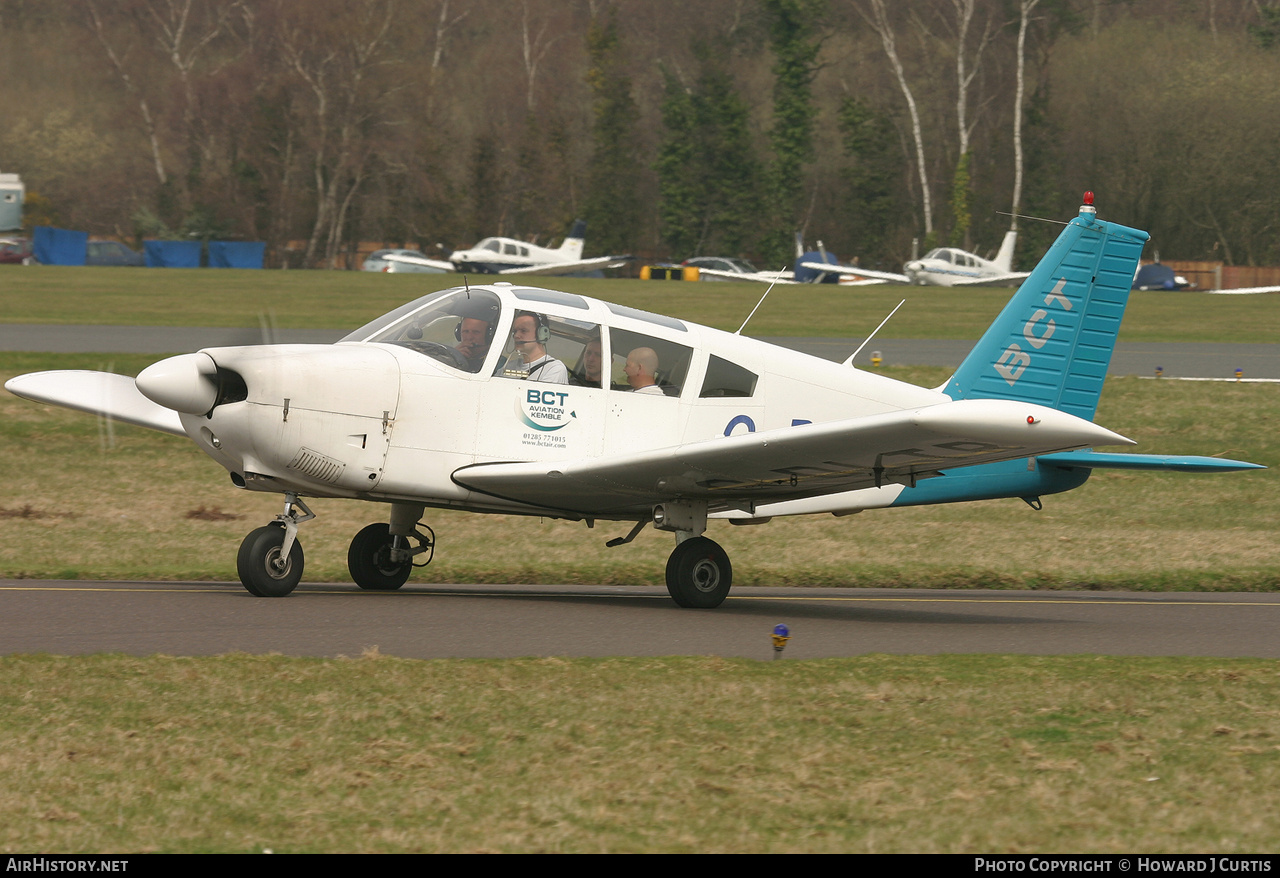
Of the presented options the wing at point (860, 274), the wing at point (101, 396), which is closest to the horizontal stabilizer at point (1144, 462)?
the wing at point (101, 396)

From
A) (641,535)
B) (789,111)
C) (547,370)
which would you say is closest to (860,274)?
(789,111)

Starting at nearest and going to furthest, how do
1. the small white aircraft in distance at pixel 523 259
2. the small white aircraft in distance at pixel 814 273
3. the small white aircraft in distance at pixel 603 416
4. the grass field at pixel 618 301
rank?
1. the small white aircraft in distance at pixel 603 416
2. the grass field at pixel 618 301
3. the small white aircraft in distance at pixel 814 273
4. the small white aircraft in distance at pixel 523 259

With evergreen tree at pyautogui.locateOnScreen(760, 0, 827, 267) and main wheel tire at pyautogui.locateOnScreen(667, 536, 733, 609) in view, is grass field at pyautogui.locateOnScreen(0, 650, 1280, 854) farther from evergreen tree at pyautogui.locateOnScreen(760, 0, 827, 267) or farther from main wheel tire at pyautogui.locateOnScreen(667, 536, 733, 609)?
evergreen tree at pyautogui.locateOnScreen(760, 0, 827, 267)

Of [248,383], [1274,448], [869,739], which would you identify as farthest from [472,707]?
[1274,448]

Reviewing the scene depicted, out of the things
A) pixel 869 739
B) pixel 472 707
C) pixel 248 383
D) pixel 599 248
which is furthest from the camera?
pixel 599 248

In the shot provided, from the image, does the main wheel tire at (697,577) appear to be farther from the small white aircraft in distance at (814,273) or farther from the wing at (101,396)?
the small white aircraft in distance at (814,273)

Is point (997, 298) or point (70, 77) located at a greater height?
point (70, 77)

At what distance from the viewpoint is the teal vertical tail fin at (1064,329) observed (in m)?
11.3

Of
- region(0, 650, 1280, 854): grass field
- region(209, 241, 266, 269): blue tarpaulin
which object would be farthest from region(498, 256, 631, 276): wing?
region(0, 650, 1280, 854): grass field

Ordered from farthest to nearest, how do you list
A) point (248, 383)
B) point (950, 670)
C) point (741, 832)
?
point (248, 383)
point (950, 670)
point (741, 832)

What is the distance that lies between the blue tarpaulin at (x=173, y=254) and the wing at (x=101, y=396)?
60.6m
